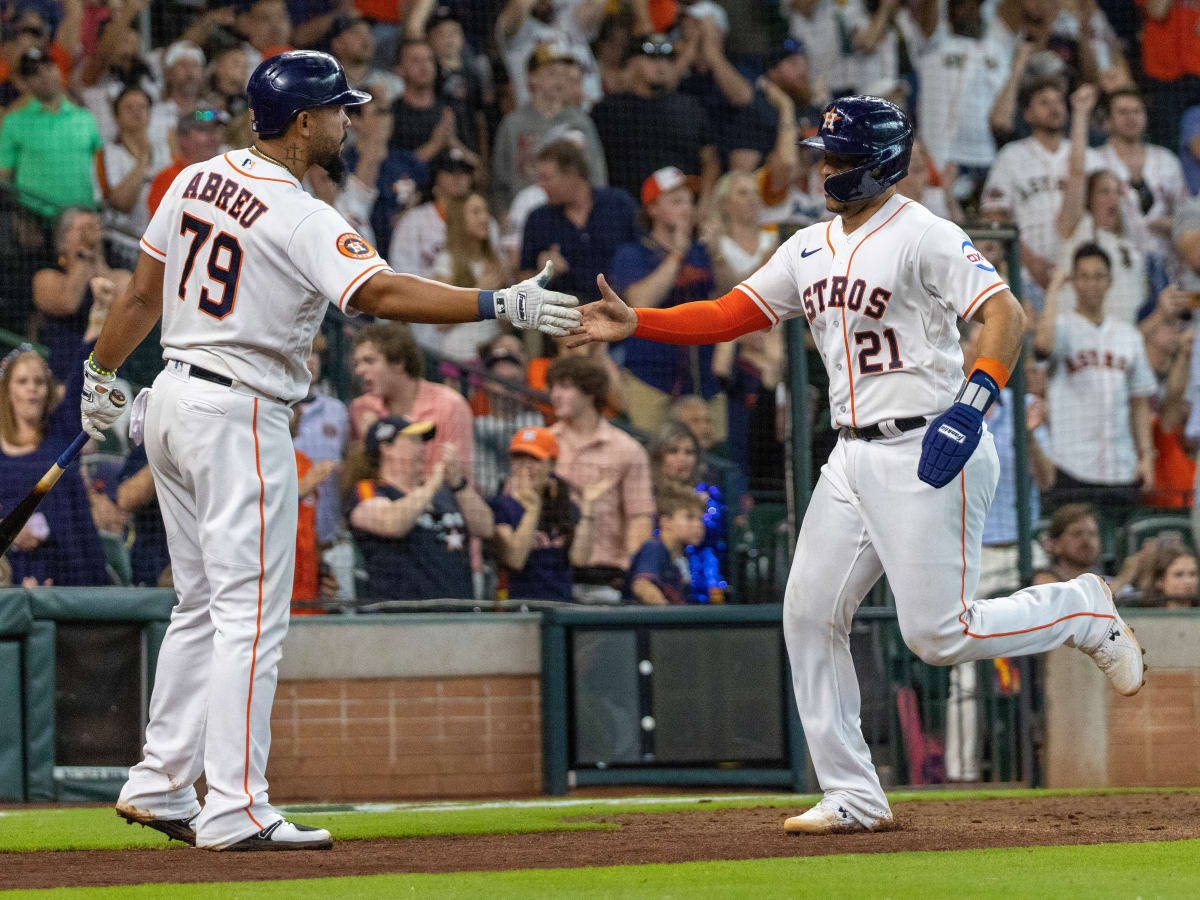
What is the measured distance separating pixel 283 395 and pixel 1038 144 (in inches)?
325

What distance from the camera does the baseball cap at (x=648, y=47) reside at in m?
11.9

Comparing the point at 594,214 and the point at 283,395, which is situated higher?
the point at 594,214

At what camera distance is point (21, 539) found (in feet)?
27.3

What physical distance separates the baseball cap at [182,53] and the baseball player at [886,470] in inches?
249

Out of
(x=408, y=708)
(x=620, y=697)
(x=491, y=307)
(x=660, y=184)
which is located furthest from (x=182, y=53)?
(x=491, y=307)

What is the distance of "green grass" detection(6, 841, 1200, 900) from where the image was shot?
3.99m

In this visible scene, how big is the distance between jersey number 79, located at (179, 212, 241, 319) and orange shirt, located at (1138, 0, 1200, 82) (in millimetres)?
10037

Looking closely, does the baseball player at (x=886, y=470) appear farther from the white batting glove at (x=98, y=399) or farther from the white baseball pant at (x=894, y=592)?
the white batting glove at (x=98, y=399)

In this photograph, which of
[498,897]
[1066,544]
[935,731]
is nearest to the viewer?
[498,897]

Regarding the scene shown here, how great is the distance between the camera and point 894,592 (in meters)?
5.22

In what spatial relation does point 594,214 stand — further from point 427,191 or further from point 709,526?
point 709,526

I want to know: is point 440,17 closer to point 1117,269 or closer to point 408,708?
point 1117,269

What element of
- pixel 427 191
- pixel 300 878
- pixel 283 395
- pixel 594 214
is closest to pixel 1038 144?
pixel 594 214

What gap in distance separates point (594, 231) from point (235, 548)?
6.14 metres
